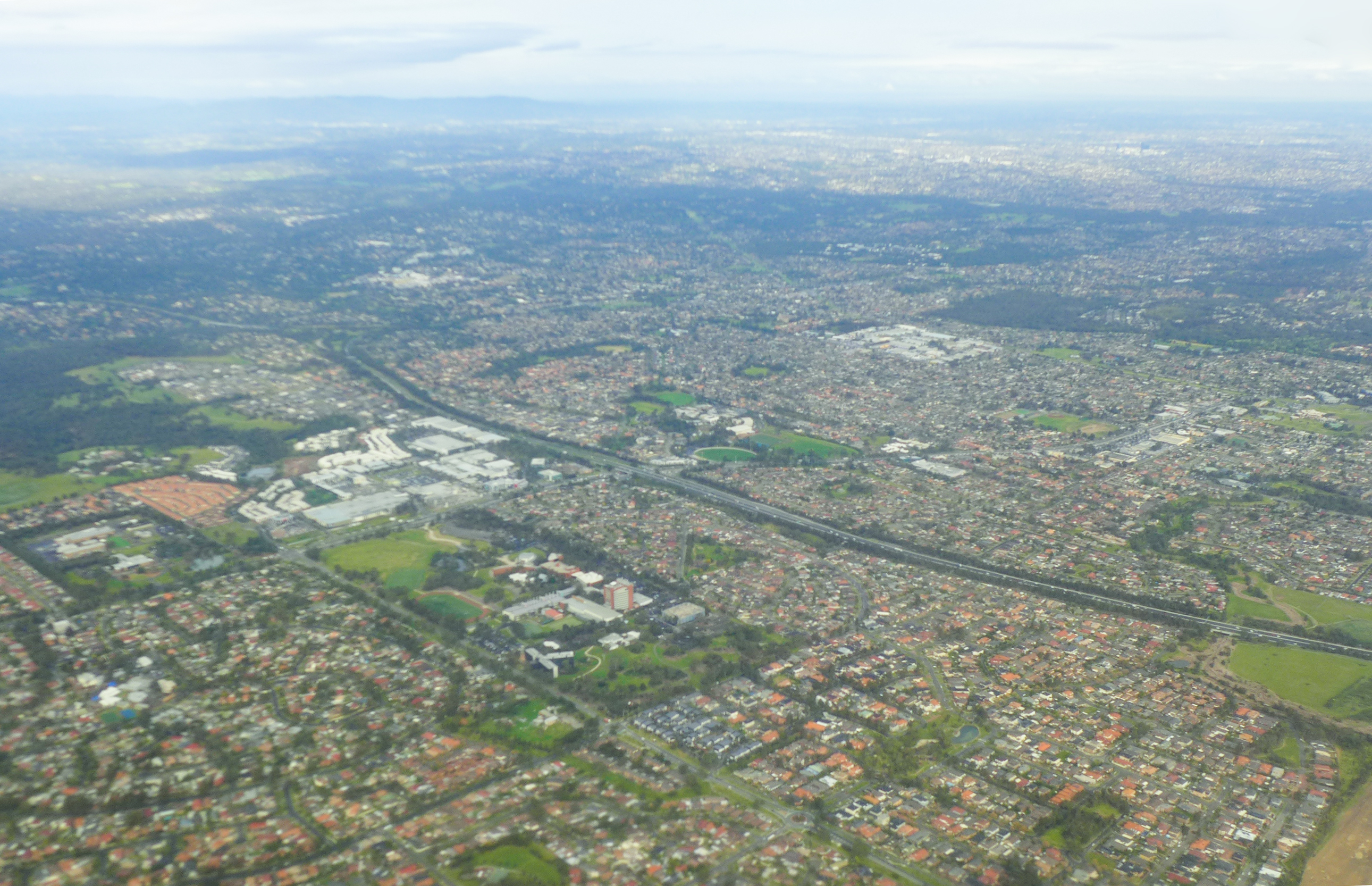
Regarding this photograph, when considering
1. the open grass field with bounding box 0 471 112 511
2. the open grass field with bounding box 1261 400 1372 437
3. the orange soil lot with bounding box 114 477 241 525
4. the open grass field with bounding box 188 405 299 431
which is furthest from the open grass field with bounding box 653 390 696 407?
the open grass field with bounding box 1261 400 1372 437

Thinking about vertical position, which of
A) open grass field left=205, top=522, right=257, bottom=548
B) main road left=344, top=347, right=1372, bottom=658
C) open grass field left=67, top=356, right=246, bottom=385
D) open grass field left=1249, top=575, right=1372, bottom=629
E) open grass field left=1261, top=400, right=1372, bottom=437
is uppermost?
open grass field left=1261, top=400, right=1372, bottom=437

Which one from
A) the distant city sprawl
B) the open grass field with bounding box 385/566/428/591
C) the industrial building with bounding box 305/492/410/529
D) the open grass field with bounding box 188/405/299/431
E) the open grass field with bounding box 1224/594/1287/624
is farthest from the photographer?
the open grass field with bounding box 188/405/299/431

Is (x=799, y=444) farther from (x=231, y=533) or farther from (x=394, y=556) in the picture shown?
(x=231, y=533)

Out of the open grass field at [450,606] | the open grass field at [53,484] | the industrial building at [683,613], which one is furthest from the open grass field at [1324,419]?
the open grass field at [53,484]

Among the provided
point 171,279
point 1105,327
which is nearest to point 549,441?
point 1105,327

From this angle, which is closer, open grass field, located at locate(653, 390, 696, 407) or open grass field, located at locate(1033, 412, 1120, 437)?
open grass field, located at locate(1033, 412, 1120, 437)

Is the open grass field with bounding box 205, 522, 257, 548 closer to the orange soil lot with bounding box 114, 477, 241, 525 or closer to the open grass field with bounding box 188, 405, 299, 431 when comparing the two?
the orange soil lot with bounding box 114, 477, 241, 525

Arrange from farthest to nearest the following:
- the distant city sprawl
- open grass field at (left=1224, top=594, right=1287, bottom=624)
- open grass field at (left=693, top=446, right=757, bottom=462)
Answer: open grass field at (left=693, top=446, right=757, bottom=462), open grass field at (left=1224, top=594, right=1287, bottom=624), the distant city sprawl

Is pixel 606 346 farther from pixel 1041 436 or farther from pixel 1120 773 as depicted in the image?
pixel 1120 773
